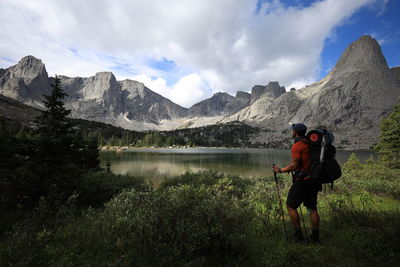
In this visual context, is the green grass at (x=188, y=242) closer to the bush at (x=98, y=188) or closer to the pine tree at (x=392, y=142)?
the bush at (x=98, y=188)

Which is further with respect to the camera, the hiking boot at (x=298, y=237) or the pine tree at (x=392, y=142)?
the pine tree at (x=392, y=142)

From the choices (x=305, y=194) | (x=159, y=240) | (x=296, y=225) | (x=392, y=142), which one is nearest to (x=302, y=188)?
(x=305, y=194)

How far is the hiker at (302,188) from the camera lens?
5.58 meters

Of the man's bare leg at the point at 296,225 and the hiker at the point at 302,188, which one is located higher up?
the hiker at the point at 302,188

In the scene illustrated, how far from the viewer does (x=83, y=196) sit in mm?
12078

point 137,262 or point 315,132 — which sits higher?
point 315,132

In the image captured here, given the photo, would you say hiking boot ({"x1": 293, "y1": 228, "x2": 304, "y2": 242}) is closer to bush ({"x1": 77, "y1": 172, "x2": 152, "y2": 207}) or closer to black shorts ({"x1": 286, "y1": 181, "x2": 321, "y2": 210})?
black shorts ({"x1": 286, "y1": 181, "x2": 321, "y2": 210})

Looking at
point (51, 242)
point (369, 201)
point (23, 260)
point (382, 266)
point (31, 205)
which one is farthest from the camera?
point (369, 201)

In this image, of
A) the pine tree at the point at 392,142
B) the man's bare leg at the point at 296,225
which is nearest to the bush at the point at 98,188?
the man's bare leg at the point at 296,225

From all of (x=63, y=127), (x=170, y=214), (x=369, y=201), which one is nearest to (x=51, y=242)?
(x=170, y=214)

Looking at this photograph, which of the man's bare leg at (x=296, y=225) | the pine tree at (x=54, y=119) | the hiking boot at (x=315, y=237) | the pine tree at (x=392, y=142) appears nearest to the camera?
the hiking boot at (x=315, y=237)

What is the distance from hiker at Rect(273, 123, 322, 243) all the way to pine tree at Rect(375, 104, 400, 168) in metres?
32.6

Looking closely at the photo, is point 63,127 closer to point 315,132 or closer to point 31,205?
point 31,205

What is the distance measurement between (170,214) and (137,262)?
4.84ft
